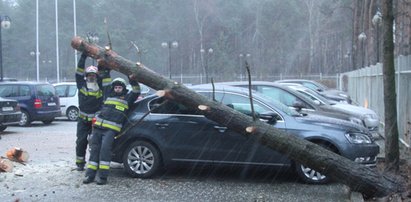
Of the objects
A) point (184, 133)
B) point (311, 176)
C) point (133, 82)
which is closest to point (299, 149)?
point (311, 176)

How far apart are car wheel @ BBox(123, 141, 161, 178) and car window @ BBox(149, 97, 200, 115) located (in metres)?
0.59

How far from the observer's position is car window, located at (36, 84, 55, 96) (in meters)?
18.5

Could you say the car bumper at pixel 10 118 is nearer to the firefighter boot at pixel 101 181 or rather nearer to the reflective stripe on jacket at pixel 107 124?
the reflective stripe on jacket at pixel 107 124

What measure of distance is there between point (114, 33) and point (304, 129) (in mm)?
38051

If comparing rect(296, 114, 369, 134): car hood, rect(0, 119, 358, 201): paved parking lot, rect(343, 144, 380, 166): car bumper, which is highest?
rect(296, 114, 369, 134): car hood

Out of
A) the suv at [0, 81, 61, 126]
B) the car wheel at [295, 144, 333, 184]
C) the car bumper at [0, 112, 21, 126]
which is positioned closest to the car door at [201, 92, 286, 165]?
the car wheel at [295, 144, 333, 184]

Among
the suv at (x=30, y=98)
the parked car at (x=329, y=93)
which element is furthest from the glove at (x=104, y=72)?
the parked car at (x=329, y=93)

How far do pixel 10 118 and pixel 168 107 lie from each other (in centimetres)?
877

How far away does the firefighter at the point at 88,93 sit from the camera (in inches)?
343

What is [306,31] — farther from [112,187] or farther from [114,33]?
[112,187]

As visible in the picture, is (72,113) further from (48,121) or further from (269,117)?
(269,117)

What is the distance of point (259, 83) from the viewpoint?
11648 millimetres

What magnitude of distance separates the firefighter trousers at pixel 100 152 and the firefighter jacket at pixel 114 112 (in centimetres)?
10

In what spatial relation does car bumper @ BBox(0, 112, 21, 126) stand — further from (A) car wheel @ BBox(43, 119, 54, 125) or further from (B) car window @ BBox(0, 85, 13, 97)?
(A) car wheel @ BBox(43, 119, 54, 125)
